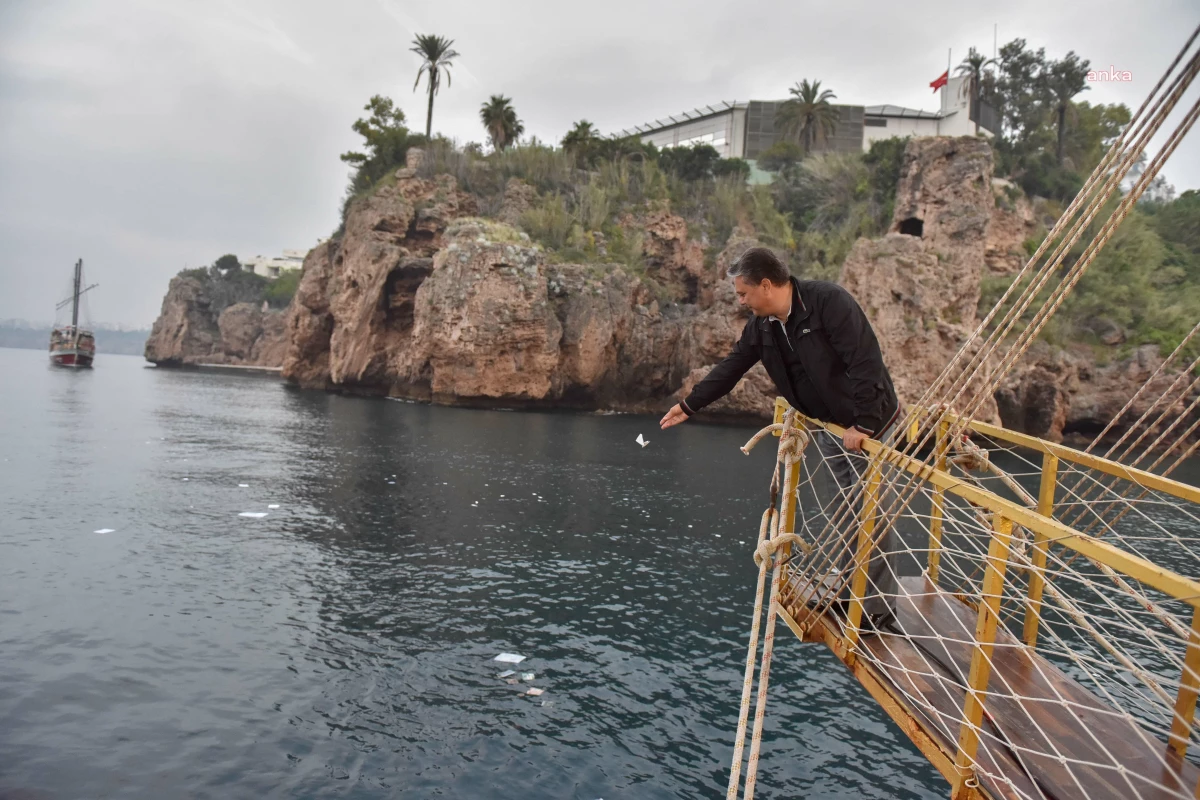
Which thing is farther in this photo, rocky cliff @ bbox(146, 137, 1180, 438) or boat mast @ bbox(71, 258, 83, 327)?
boat mast @ bbox(71, 258, 83, 327)

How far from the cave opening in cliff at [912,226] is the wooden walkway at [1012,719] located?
35.2 m

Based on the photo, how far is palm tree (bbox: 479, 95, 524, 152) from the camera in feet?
177

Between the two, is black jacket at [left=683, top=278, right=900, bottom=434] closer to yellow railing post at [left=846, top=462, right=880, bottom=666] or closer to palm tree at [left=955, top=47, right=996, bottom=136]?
yellow railing post at [left=846, top=462, right=880, bottom=666]

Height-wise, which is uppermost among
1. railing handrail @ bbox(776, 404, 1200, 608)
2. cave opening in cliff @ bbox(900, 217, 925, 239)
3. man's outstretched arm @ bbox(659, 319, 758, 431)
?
cave opening in cliff @ bbox(900, 217, 925, 239)

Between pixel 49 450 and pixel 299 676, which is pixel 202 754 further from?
pixel 49 450

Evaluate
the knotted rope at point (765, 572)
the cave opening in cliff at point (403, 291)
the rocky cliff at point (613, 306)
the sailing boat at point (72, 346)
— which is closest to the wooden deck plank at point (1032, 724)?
the knotted rope at point (765, 572)

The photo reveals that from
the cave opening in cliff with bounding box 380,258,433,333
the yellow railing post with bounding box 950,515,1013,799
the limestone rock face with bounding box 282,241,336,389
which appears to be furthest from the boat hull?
the yellow railing post with bounding box 950,515,1013,799

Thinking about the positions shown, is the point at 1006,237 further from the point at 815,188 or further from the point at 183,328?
the point at 183,328

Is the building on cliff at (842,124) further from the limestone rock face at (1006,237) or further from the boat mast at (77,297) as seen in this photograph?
the boat mast at (77,297)

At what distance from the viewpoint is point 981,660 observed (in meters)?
3.12

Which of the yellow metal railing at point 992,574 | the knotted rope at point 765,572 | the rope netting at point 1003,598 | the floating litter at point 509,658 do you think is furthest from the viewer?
the floating litter at point 509,658

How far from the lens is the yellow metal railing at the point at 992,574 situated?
2.34m

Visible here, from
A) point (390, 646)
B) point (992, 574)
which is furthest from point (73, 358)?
point (992, 574)

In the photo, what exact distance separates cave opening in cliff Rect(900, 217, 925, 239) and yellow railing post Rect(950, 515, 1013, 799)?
36.6 meters
